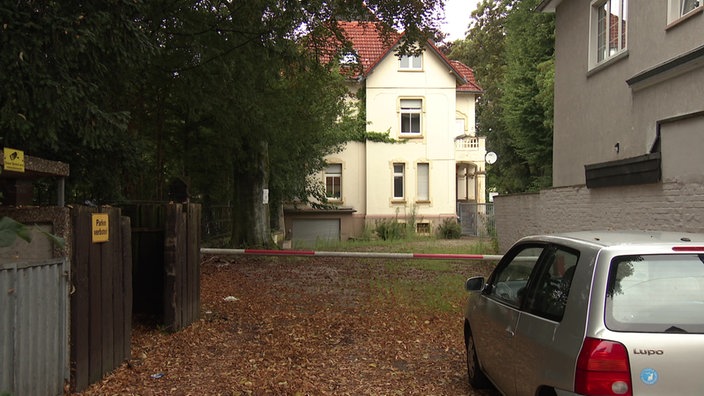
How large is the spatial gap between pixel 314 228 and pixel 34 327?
26.5 meters

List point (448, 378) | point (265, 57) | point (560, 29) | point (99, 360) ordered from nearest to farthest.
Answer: point (99, 360) → point (448, 378) → point (265, 57) → point (560, 29)

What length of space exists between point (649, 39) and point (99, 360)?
9925 millimetres

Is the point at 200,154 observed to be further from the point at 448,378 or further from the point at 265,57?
the point at 448,378

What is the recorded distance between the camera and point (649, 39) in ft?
33.6

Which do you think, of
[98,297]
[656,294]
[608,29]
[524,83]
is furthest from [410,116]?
[656,294]

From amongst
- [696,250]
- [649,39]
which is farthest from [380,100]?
[696,250]

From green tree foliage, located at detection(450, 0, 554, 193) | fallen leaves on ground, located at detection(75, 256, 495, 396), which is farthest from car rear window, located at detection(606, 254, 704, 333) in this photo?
green tree foliage, located at detection(450, 0, 554, 193)

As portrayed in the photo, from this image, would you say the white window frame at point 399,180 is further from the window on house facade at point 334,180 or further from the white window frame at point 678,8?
the white window frame at point 678,8

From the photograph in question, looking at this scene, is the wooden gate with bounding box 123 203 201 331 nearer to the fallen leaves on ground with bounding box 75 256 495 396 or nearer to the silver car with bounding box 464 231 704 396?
the fallen leaves on ground with bounding box 75 256 495 396

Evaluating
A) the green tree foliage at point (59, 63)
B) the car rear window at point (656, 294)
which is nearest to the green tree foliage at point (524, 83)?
the green tree foliage at point (59, 63)

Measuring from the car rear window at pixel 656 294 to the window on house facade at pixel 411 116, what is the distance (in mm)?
27200

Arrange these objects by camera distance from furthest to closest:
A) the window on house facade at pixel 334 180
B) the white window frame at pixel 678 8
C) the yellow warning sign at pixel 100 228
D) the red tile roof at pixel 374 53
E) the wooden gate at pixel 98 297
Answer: the window on house facade at pixel 334 180 < the red tile roof at pixel 374 53 < the white window frame at pixel 678 8 < the yellow warning sign at pixel 100 228 < the wooden gate at pixel 98 297

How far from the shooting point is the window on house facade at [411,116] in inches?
1188

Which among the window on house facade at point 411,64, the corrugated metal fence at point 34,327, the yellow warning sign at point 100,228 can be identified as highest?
the window on house facade at point 411,64
